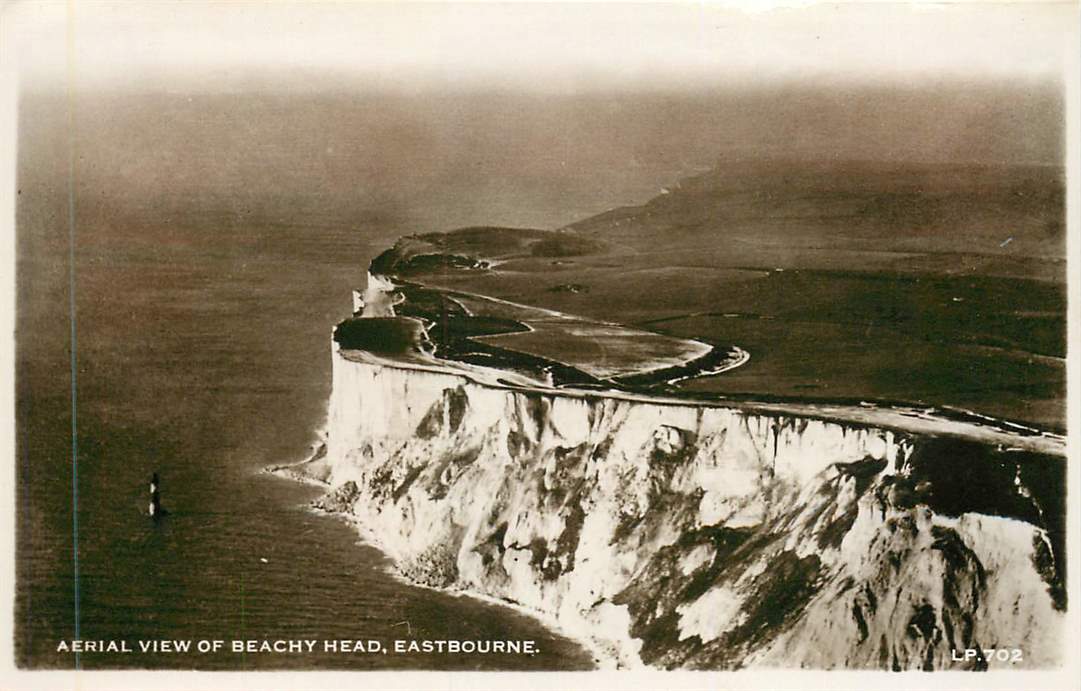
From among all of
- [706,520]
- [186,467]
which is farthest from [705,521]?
[186,467]

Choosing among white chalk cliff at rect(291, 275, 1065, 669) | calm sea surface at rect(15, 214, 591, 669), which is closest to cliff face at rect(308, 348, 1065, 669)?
white chalk cliff at rect(291, 275, 1065, 669)

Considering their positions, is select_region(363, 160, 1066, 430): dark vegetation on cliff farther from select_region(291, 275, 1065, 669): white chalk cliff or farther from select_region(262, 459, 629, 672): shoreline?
select_region(262, 459, 629, 672): shoreline

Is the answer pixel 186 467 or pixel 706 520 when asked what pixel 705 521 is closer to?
pixel 706 520

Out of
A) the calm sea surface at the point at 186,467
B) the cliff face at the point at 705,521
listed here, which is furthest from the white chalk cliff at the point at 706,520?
the calm sea surface at the point at 186,467

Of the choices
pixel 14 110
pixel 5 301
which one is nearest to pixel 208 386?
pixel 5 301

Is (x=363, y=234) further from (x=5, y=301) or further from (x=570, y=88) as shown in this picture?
(x=5, y=301)

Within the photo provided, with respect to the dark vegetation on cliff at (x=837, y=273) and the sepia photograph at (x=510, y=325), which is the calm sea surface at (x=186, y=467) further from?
the dark vegetation on cliff at (x=837, y=273)
